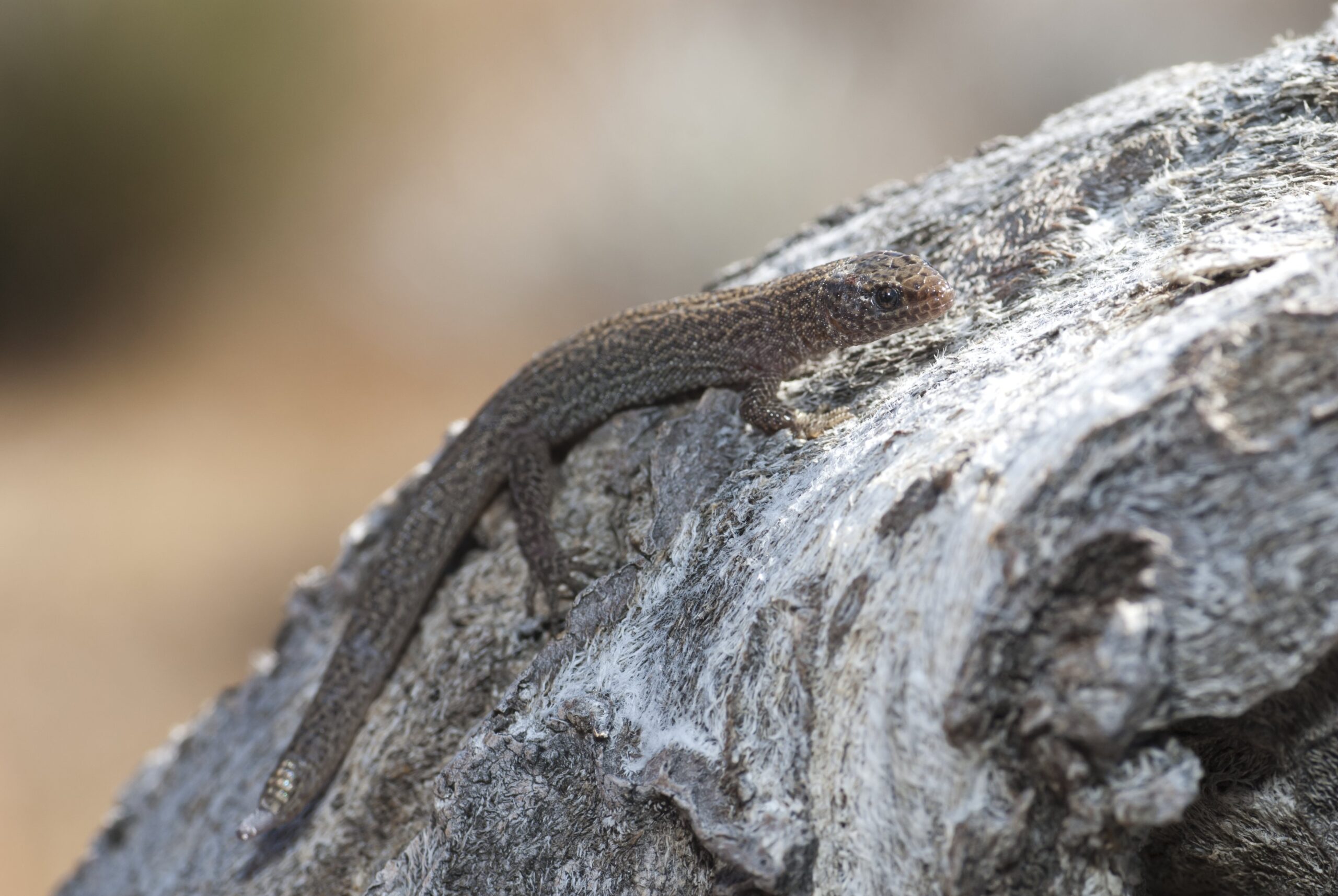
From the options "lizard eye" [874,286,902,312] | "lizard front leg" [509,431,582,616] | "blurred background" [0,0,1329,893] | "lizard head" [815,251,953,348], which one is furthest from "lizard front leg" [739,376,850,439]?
"blurred background" [0,0,1329,893]

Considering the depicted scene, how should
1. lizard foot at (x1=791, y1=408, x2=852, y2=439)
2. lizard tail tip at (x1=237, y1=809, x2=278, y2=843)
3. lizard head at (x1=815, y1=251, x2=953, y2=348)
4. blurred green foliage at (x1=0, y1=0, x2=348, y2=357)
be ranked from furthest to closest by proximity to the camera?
1. blurred green foliage at (x1=0, y1=0, x2=348, y2=357)
2. lizard tail tip at (x1=237, y1=809, x2=278, y2=843)
3. lizard head at (x1=815, y1=251, x2=953, y2=348)
4. lizard foot at (x1=791, y1=408, x2=852, y2=439)

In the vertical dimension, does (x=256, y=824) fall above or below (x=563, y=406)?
below

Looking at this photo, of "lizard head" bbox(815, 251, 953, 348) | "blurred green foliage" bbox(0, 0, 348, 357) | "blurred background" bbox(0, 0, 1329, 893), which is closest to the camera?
"lizard head" bbox(815, 251, 953, 348)

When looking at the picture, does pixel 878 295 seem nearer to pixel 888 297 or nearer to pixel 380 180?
pixel 888 297

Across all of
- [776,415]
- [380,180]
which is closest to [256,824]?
[776,415]

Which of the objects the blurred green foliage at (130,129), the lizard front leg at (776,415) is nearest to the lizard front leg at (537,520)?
the lizard front leg at (776,415)

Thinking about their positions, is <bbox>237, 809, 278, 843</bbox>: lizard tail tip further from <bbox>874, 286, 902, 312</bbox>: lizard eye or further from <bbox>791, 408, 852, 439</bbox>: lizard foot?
<bbox>874, 286, 902, 312</bbox>: lizard eye

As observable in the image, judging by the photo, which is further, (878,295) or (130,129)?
(130,129)
